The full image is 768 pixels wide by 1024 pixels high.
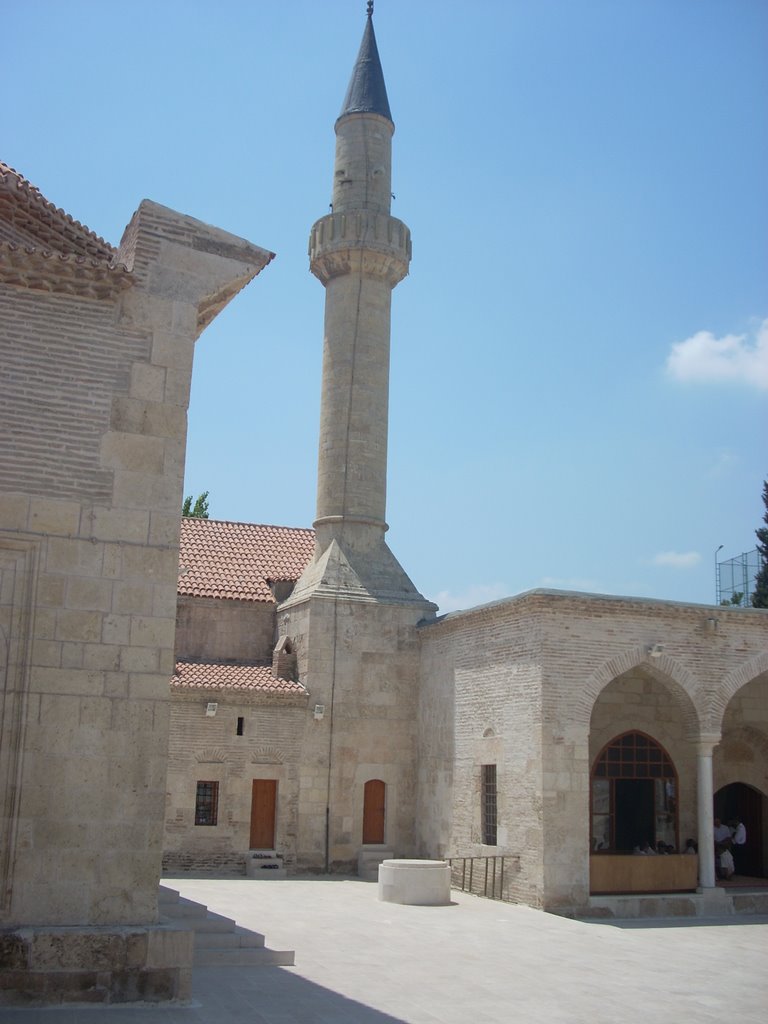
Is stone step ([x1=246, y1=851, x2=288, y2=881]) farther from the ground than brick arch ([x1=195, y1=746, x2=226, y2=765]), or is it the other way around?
brick arch ([x1=195, y1=746, x2=226, y2=765])

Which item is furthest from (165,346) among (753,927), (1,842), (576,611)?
(753,927)

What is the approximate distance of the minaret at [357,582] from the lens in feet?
64.6

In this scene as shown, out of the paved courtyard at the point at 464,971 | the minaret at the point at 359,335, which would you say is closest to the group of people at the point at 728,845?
the paved courtyard at the point at 464,971

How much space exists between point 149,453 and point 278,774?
36.4 ft

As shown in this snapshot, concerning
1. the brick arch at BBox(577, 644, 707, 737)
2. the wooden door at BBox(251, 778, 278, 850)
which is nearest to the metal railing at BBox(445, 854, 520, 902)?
the brick arch at BBox(577, 644, 707, 737)

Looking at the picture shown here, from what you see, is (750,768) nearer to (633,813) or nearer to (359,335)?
(633,813)

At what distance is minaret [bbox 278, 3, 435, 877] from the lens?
1970 centimetres

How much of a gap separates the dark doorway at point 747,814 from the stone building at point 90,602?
1413 centimetres

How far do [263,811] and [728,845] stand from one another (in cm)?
824

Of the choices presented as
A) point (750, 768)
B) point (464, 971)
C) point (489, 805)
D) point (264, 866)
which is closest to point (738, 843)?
point (750, 768)

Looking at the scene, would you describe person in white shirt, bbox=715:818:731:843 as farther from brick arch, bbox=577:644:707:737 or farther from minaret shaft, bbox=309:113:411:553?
minaret shaft, bbox=309:113:411:553

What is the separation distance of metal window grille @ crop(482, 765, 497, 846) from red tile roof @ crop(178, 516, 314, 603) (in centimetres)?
636

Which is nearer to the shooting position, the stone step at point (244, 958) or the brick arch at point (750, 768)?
the stone step at point (244, 958)

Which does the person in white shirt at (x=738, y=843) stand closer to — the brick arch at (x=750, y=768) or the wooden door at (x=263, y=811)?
the brick arch at (x=750, y=768)
